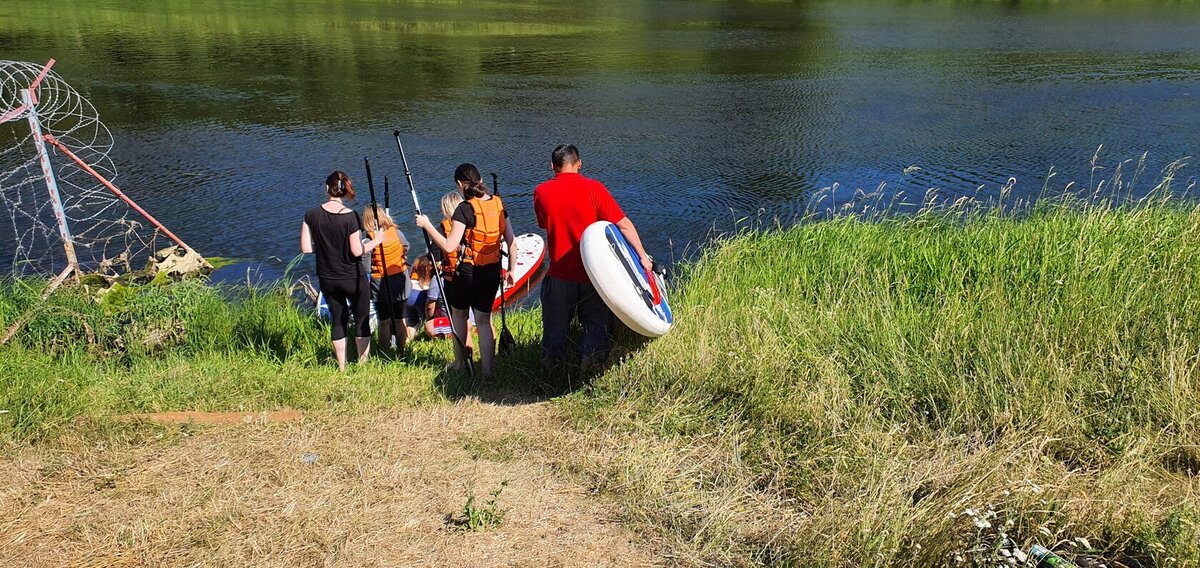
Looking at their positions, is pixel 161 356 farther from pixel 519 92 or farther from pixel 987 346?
pixel 519 92

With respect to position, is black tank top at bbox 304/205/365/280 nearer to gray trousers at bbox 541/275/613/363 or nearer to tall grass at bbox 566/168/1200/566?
gray trousers at bbox 541/275/613/363

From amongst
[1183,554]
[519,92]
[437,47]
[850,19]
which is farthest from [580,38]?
[1183,554]

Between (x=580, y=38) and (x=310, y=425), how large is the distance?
26861 millimetres

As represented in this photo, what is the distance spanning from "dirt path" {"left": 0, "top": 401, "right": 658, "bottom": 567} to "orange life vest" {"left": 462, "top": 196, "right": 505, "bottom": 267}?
3.61 ft

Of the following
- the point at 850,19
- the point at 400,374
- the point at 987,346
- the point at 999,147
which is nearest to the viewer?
the point at 987,346

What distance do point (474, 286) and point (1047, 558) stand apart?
3.63 metres

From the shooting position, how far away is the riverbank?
4.06 meters

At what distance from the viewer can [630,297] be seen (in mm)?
5305

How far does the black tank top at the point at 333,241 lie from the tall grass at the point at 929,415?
1915mm

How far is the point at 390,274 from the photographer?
6770mm

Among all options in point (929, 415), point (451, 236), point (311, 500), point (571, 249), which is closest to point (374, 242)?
point (451, 236)

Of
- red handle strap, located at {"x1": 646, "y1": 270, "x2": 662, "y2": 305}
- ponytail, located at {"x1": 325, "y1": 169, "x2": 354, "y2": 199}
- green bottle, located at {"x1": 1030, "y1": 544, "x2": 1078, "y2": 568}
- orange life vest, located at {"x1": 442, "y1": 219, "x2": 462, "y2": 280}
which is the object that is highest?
ponytail, located at {"x1": 325, "y1": 169, "x2": 354, "y2": 199}

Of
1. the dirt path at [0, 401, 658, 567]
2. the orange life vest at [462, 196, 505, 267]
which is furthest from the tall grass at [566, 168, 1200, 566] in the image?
the orange life vest at [462, 196, 505, 267]

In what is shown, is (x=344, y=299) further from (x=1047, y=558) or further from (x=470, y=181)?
(x=1047, y=558)
